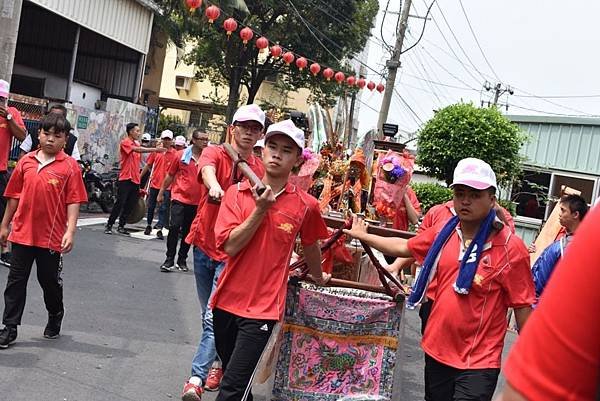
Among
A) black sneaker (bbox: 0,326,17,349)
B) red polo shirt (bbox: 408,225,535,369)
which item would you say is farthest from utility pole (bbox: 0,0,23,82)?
red polo shirt (bbox: 408,225,535,369)

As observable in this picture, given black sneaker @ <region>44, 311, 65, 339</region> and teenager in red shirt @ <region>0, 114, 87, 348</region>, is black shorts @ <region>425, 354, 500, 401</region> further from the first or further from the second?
black sneaker @ <region>44, 311, 65, 339</region>

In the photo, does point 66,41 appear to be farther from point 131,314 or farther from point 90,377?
point 90,377

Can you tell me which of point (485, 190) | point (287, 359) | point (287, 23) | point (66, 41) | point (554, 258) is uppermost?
point (287, 23)

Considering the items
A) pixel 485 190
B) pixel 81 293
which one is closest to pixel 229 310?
pixel 485 190

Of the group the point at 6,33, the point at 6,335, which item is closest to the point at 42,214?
the point at 6,335

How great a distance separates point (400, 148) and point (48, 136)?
10.5 feet

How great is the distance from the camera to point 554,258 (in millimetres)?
6074

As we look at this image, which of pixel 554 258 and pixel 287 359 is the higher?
pixel 554 258

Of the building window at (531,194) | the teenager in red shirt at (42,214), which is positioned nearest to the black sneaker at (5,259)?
the teenager in red shirt at (42,214)

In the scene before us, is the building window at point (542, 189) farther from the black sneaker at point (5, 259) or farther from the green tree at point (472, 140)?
the black sneaker at point (5, 259)

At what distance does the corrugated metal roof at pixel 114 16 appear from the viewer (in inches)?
773

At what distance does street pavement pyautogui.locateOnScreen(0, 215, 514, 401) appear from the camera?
233 inches

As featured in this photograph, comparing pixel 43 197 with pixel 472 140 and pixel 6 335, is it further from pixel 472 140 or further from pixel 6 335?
pixel 472 140

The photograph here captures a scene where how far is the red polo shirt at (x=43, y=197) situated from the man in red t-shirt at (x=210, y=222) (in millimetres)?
1211
